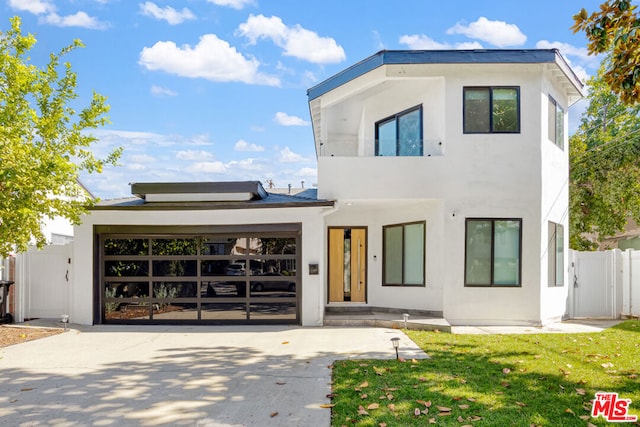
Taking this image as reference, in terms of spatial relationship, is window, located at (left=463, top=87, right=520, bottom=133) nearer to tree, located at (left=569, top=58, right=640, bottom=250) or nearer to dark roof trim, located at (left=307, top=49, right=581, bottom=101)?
dark roof trim, located at (left=307, top=49, right=581, bottom=101)

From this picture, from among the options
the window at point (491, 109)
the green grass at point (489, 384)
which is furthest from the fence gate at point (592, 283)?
the window at point (491, 109)

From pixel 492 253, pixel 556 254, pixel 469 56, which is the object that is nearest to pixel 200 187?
pixel 469 56

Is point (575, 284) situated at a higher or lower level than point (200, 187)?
lower

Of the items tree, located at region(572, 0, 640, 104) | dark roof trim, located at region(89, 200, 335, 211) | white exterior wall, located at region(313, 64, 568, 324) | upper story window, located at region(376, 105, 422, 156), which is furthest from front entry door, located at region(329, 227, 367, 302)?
tree, located at region(572, 0, 640, 104)

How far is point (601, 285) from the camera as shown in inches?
488

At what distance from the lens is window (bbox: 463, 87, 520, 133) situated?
11000mm

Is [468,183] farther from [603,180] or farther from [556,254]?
[603,180]

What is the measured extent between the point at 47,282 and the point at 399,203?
28.8 feet

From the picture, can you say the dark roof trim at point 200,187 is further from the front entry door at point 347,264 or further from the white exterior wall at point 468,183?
the front entry door at point 347,264

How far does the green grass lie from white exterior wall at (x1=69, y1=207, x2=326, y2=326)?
10.9 ft

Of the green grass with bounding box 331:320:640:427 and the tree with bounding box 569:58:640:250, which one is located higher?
the tree with bounding box 569:58:640:250

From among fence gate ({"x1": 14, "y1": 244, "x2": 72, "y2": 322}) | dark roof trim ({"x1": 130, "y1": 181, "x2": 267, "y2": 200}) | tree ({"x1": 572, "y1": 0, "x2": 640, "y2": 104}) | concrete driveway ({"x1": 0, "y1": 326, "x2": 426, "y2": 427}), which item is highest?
tree ({"x1": 572, "y1": 0, "x2": 640, "y2": 104})

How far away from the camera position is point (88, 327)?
10758 millimetres

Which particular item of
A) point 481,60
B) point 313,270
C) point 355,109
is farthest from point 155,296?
point 481,60
